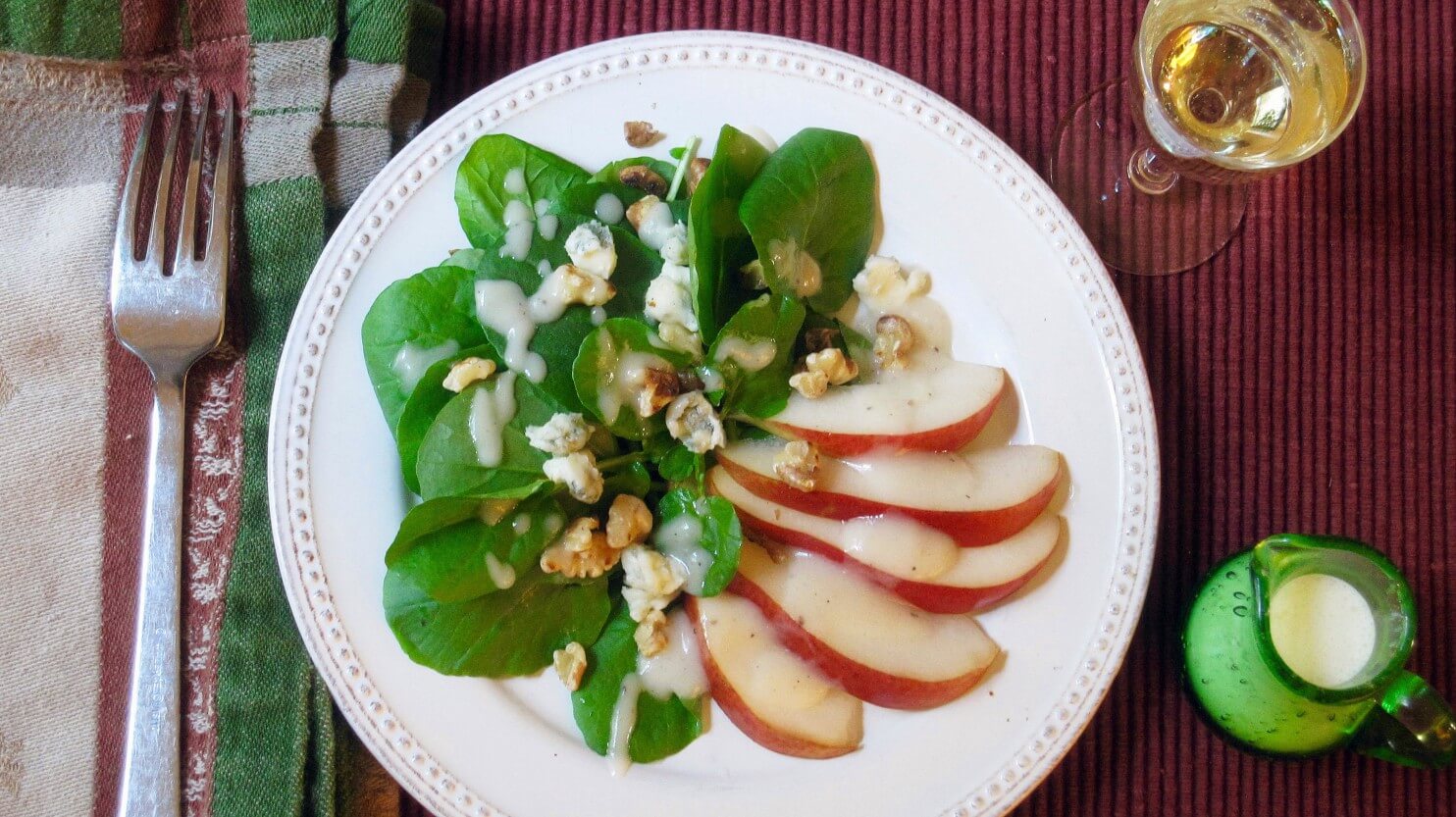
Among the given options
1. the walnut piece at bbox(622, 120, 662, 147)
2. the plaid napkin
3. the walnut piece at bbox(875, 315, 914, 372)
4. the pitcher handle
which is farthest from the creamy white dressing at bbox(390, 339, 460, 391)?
the pitcher handle

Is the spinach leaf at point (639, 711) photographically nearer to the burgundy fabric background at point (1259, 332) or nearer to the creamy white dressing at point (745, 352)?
the creamy white dressing at point (745, 352)

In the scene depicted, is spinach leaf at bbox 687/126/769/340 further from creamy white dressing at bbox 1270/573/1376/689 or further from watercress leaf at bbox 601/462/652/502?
creamy white dressing at bbox 1270/573/1376/689

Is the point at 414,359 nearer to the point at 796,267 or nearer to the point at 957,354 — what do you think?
the point at 796,267

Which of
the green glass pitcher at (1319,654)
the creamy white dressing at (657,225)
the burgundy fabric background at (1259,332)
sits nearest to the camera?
the green glass pitcher at (1319,654)

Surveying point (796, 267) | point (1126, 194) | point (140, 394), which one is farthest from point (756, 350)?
point (140, 394)

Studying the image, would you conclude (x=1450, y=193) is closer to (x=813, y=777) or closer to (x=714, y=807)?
(x=813, y=777)

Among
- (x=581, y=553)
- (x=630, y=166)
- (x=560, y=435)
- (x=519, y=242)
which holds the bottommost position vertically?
(x=581, y=553)

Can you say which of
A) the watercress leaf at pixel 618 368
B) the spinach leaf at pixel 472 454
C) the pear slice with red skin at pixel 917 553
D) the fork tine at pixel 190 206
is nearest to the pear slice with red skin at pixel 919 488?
the pear slice with red skin at pixel 917 553
